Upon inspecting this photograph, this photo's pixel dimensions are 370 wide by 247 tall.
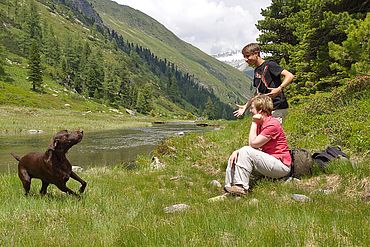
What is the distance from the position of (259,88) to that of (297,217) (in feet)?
15.2

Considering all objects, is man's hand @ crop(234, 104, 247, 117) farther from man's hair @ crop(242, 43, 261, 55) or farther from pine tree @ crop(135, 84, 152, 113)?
pine tree @ crop(135, 84, 152, 113)

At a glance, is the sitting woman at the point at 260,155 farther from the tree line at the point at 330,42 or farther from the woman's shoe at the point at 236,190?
the tree line at the point at 330,42

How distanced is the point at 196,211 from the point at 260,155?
2355 mm

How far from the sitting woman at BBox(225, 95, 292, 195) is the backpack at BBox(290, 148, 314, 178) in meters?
0.48

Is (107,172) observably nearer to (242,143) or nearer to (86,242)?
(242,143)

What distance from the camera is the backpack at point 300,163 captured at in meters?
7.88

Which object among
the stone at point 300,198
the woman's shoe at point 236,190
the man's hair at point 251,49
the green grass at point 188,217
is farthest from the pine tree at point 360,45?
the woman's shoe at point 236,190

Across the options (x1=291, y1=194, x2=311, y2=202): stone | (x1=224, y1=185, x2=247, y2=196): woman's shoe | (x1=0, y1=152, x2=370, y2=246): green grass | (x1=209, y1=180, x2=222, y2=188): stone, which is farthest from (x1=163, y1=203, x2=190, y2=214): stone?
(x1=209, y1=180, x2=222, y2=188): stone

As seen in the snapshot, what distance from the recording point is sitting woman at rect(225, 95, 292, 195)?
6980 mm

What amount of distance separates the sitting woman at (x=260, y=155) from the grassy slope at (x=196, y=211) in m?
0.30

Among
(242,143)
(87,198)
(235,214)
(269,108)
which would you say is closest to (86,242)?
A: (235,214)

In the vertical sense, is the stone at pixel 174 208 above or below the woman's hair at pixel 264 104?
below

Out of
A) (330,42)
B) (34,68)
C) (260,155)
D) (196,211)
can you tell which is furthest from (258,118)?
(34,68)

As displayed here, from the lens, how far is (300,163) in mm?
7910
